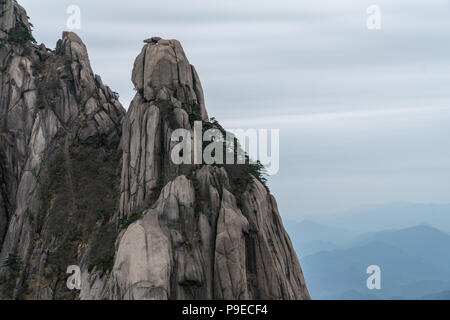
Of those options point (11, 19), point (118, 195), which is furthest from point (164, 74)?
point (11, 19)

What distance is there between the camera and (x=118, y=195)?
7888 cm

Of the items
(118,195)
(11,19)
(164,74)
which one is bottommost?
(118,195)

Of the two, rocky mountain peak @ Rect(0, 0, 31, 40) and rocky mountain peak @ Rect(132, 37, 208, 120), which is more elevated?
rocky mountain peak @ Rect(0, 0, 31, 40)

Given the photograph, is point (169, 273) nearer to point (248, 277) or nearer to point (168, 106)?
point (248, 277)

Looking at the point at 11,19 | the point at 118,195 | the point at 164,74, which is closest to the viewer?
the point at 164,74

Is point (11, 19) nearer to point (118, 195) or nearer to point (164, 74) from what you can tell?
point (164, 74)

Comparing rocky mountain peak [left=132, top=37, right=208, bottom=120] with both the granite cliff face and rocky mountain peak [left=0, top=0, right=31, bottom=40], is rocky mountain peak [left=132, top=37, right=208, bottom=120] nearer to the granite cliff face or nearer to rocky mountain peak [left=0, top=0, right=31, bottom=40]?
the granite cliff face

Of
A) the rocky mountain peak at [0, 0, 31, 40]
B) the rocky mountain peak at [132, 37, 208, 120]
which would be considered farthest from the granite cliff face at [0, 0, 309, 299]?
the rocky mountain peak at [0, 0, 31, 40]

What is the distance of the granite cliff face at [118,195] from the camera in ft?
189

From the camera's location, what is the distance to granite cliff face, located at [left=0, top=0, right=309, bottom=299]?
5772 cm

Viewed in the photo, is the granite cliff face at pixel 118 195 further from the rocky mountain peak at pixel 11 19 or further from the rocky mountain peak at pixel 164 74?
the rocky mountain peak at pixel 11 19

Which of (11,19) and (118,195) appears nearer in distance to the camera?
(118,195)
